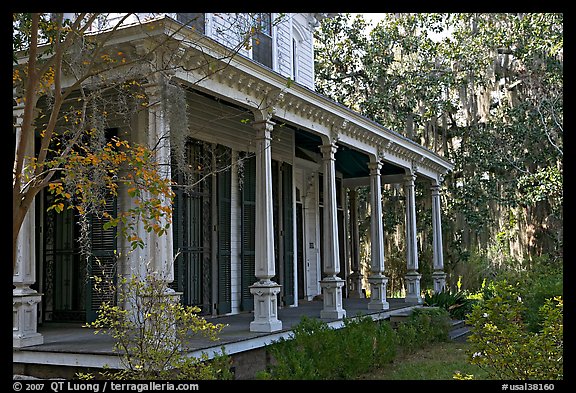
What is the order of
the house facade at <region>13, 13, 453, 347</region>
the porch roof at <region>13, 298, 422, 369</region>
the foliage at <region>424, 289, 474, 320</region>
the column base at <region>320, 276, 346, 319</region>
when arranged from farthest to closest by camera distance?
the foliage at <region>424, 289, 474, 320</region> < the column base at <region>320, 276, 346, 319</region> < the house facade at <region>13, 13, 453, 347</region> < the porch roof at <region>13, 298, 422, 369</region>

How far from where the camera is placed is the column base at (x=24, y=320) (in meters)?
7.22

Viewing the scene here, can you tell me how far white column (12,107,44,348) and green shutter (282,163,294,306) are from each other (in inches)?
231

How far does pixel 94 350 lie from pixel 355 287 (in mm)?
11476

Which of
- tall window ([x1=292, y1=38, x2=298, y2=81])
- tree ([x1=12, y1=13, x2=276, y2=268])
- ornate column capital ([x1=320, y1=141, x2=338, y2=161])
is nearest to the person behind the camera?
tree ([x1=12, y1=13, x2=276, y2=268])

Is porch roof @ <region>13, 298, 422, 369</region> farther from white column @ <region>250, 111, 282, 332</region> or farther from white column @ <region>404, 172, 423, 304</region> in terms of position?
white column @ <region>404, 172, 423, 304</region>

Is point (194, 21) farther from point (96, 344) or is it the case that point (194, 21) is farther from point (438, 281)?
point (438, 281)

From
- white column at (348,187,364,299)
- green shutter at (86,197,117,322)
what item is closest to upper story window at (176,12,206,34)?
green shutter at (86,197,117,322)

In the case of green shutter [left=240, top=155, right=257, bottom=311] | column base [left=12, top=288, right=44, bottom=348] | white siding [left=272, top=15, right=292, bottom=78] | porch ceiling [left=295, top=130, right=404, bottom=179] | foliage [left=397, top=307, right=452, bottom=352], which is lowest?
foliage [left=397, top=307, right=452, bottom=352]

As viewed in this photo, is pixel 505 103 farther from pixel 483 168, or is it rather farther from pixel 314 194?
pixel 314 194

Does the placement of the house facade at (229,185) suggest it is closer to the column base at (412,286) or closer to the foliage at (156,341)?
the column base at (412,286)

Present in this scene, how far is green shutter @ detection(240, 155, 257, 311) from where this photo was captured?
1124cm

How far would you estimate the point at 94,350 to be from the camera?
21.8ft

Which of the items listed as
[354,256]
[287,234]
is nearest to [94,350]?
[287,234]

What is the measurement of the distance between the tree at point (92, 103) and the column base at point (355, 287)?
31.9 feet
